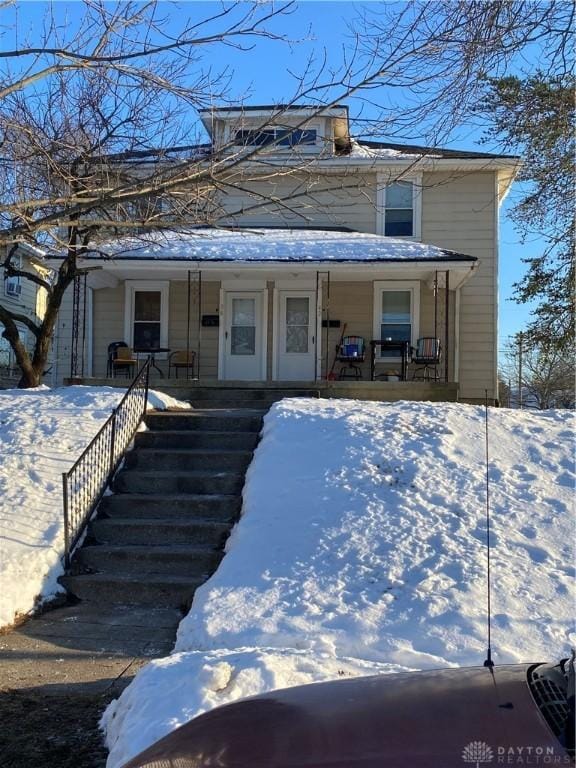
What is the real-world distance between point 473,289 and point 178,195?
37.5 ft

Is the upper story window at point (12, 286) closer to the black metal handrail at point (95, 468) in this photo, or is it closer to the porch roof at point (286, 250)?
the porch roof at point (286, 250)

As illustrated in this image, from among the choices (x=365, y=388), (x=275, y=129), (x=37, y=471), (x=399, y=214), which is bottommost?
(x=37, y=471)

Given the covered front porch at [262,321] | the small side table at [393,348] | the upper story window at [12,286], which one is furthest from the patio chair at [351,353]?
the upper story window at [12,286]

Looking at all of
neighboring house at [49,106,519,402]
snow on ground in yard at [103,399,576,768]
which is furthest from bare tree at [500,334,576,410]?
snow on ground in yard at [103,399,576,768]

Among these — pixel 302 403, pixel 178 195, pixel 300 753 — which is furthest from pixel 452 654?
pixel 302 403

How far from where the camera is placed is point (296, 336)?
52.7 ft

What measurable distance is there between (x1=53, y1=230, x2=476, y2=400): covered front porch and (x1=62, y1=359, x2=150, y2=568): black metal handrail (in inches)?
208

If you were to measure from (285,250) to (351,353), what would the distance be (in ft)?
8.17

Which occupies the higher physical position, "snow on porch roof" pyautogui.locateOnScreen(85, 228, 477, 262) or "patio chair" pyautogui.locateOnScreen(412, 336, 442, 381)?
"snow on porch roof" pyautogui.locateOnScreen(85, 228, 477, 262)

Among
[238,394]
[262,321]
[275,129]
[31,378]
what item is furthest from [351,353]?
[275,129]

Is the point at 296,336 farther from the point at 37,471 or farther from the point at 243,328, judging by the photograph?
the point at 37,471

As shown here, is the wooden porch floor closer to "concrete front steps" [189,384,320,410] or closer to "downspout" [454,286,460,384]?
"concrete front steps" [189,384,320,410]

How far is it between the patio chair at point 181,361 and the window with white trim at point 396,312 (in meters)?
4.09

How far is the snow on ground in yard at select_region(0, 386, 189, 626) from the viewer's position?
6.93 m
